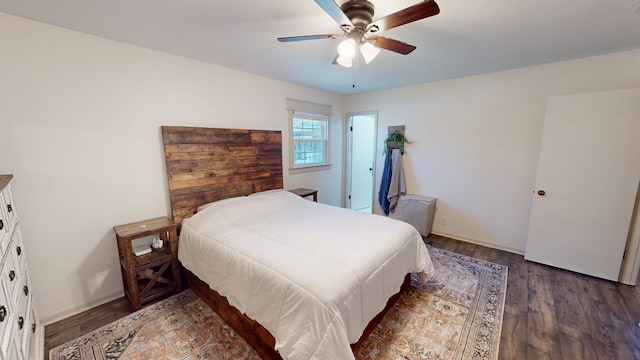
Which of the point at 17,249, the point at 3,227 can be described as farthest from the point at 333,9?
the point at 17,249

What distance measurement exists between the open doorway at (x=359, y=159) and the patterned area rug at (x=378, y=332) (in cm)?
265

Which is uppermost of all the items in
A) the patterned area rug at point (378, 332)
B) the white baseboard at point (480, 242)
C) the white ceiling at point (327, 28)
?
the white ceiling at point (327, 28)

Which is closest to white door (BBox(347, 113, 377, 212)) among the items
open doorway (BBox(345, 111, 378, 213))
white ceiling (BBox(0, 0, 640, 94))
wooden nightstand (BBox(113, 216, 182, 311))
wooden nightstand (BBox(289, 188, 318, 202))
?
open doorway (BBox(345, 111, 378, 213))

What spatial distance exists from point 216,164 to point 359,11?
211 cm

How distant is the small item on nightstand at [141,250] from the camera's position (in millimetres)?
2246

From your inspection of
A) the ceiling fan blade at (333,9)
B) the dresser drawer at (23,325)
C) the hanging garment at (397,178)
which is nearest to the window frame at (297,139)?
the hanging garment at (397,178)

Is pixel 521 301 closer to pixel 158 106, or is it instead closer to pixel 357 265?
pixel 357 265

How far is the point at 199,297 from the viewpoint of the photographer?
89.4 inches

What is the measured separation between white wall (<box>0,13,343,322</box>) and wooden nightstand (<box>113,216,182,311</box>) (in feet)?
0.65

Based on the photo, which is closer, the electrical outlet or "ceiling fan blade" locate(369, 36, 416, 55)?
"ceiling fan blade" locate(369, 36, 416, 55)

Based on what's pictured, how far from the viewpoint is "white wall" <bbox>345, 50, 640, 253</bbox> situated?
2670 millimetres

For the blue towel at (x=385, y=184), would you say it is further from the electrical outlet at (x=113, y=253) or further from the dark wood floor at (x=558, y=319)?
the electrical outlet at (x=113, y=253)

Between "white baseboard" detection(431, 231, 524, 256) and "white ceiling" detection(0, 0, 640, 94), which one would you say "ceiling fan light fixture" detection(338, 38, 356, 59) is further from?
"white baseboard" detection(431, 231, 524, 256)

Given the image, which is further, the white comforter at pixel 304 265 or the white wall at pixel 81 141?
the white wall at pixel 81 141
